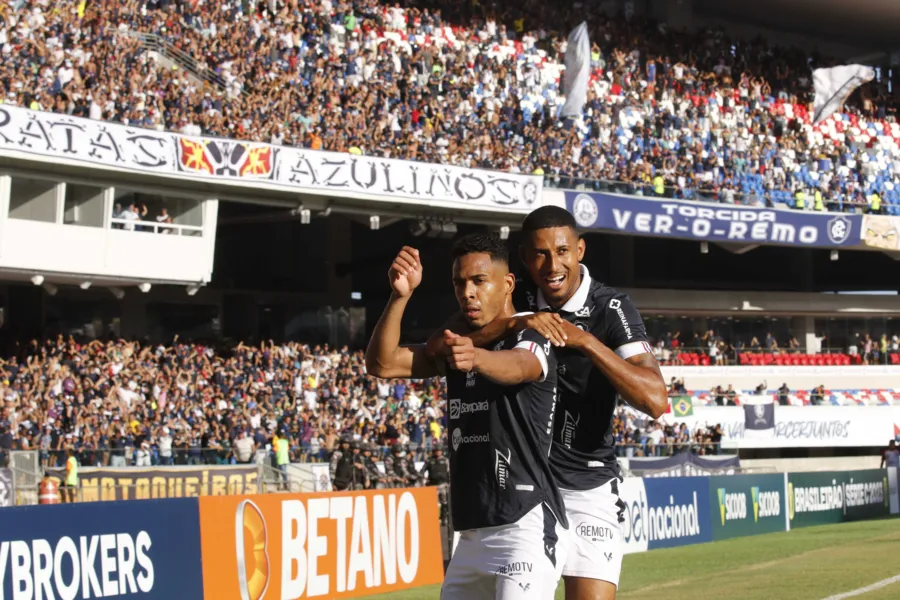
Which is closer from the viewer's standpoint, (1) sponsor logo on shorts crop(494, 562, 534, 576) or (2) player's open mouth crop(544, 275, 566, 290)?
(1) sponsor logo on shorts crop(494, 562, 534, 576)

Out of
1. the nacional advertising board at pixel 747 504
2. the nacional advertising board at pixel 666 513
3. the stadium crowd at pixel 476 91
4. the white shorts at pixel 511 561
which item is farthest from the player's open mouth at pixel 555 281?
the stadium crowd at pixel 476 91

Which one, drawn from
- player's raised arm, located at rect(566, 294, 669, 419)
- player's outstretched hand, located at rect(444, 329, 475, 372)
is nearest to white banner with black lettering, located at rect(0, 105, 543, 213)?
player's raised arm, located at rect(566, 294, 669, 419)

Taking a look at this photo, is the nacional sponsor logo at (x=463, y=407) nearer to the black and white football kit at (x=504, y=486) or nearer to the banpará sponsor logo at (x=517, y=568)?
the black and white football kit at (x=504, y=486)

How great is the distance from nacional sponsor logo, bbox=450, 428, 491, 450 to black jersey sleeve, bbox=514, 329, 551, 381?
33 centimetres

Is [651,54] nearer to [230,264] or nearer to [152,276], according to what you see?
[230,264]

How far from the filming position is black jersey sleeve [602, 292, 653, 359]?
18.8 feet

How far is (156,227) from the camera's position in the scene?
30.3 meters

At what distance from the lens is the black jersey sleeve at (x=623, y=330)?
5730 millimetres

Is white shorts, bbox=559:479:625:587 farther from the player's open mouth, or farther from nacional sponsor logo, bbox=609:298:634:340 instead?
the player's open mouth

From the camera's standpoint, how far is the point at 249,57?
32.0m

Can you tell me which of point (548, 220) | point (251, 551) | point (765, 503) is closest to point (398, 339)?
point (548, 220)

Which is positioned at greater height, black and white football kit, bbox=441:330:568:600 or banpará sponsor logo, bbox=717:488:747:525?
black and white football kit, bbox=441:330:568:600

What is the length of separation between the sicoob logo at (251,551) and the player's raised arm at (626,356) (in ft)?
25.6

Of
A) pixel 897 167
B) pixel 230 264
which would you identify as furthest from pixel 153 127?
pixel 897 167
